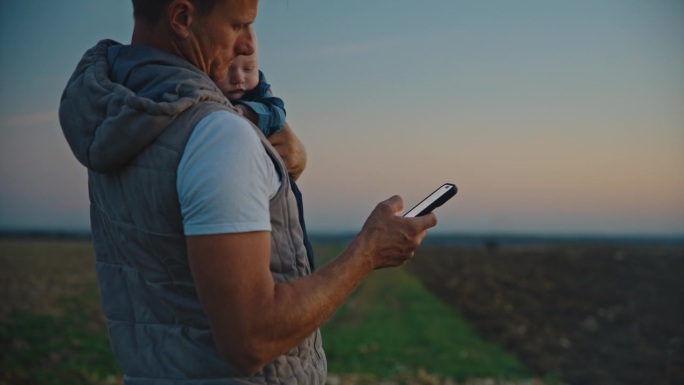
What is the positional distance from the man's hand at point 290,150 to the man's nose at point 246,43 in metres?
0.74

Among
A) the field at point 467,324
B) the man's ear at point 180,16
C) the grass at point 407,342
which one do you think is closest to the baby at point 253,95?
the man's ear at point 180,16

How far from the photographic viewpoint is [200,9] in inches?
71.2

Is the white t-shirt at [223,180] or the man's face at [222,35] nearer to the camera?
the white t-shirt at [223,180]

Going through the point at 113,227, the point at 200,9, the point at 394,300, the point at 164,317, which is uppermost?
the point at 200,9

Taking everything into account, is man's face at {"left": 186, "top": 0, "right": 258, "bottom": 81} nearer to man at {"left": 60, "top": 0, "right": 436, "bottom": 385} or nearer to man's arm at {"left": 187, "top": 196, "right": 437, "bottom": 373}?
man at {"left": 60, "top": 0, "right": 436, "bottom": 385}

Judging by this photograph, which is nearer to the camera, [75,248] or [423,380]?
[423,380]

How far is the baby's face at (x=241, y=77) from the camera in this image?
275 centimetres

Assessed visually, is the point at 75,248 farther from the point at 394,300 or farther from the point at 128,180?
the point at 128,180

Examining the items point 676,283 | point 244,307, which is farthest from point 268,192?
point 676,283

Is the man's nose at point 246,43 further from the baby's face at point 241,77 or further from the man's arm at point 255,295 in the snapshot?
the baby's face at point 241,77

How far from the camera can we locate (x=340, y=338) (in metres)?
12.6

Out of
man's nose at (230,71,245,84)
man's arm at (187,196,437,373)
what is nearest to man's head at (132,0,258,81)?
man's arm at (187,196,437,373)

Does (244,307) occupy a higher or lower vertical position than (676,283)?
higher

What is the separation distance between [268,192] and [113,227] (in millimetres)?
421
